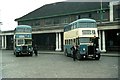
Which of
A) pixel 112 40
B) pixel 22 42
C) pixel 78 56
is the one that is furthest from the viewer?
pixel 112 40

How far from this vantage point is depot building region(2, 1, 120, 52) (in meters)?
47.9

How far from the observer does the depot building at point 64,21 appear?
157 ft

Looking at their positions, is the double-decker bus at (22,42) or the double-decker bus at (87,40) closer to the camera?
the double-decker bus at (87,40)

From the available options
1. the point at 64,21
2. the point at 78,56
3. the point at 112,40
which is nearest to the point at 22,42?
the point at 78,56

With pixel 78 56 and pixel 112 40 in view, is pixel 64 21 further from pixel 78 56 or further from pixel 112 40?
pixel 78 56

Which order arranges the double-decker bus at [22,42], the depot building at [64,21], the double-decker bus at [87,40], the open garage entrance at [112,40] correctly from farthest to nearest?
the open garage entrance at [112,40], the depot building at [64,21], the double-decker bus at [22,42], the double-decker bus at [87,40]

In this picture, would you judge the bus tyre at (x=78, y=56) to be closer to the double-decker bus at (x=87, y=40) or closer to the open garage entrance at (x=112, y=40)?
the double-decker bus at (x=87, y=40)

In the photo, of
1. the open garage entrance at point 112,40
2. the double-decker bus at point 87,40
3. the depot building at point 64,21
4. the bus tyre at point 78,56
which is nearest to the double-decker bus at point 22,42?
the bus tyre at point 78,56

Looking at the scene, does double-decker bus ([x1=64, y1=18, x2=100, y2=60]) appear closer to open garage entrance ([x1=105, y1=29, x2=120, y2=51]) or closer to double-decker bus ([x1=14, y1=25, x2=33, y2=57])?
double-decker bus ([x1=14, y1=25, x2=33, y2=57])

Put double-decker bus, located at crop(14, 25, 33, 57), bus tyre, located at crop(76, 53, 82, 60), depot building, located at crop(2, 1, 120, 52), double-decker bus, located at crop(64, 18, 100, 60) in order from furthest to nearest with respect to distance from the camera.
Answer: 1. depot building, located at crop(2, 1, 120, 52)
2. double-decker bus, located at crop(14, 25, 33, 57)
3. bus tyre, located at crop(76, 53, 82, 60)
4. double-decker bus, located at crop(64, 18, 100, 60)

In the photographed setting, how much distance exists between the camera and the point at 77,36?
2969 cm

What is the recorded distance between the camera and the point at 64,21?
58688 mm

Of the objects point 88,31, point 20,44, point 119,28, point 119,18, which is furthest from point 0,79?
point 119,18

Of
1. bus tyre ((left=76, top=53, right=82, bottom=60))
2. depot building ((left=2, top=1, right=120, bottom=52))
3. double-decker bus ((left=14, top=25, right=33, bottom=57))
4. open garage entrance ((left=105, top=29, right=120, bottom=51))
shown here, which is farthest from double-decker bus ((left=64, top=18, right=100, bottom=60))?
open garage entrance ((left=105, top=29, right=120, bottom=51))
